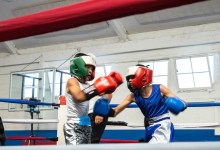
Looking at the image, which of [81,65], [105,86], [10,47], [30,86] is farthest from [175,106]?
[10,47]

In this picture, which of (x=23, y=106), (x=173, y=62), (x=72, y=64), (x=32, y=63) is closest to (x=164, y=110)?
(x=72, y=64)

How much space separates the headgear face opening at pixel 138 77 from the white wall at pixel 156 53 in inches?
157

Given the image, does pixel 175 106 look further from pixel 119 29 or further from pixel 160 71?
pixel 119 29

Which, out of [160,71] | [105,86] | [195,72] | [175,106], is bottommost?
[175,106]

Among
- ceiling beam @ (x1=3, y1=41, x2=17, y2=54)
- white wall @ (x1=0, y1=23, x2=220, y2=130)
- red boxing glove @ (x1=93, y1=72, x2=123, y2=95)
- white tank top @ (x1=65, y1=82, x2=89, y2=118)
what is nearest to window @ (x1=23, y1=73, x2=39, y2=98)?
white wall @ (x1=0, y1=23, x2=220, y2=130)

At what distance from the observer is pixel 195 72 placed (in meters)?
6.46

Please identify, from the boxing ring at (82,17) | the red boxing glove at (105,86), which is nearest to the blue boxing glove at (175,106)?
the red boxing glove at (105,86)

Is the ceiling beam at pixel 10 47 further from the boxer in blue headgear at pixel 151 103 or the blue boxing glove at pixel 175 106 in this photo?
the blue boxing glove at pixel 175 106

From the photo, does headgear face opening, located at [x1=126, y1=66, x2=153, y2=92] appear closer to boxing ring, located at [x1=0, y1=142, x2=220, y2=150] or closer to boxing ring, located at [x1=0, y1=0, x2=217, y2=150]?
boxing ring, located at [x1=0, y1=0, x2=217, y2=150]

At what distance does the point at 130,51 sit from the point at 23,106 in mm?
2955

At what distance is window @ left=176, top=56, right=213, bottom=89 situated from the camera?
6.32 meters

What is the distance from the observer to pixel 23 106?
757 centimetres

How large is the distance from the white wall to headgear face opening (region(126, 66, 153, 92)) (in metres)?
3.99

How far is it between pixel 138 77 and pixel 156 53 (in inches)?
179
